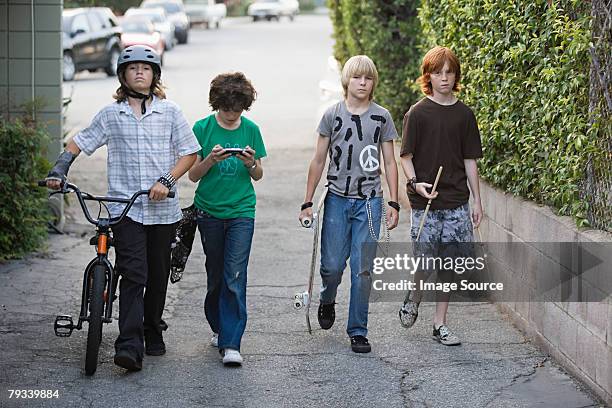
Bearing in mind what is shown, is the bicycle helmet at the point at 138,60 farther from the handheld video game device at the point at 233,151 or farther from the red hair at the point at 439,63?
the red hair at the point at 439,63

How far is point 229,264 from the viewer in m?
6.71

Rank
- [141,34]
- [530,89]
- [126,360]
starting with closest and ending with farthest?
[126,360] < [530,89] < [141,34]

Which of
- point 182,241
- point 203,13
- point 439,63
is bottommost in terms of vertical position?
point 203,13

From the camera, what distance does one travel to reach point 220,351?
683cm

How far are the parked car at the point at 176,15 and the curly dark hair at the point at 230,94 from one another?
39533 millimetres

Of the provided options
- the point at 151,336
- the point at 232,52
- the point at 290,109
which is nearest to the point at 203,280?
the point at 151,336

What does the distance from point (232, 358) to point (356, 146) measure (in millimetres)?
1459

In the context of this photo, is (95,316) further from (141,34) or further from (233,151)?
(141,34)

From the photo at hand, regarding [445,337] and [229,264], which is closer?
[229,264]

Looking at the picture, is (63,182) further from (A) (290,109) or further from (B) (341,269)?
(A) (290,109)

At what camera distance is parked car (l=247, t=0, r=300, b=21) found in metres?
66.9

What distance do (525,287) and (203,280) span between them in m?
2.81

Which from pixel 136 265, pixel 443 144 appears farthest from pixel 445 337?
pixel 136 265

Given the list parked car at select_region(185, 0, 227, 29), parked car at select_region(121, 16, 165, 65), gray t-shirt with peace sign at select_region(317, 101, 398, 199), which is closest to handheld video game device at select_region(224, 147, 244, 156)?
gray t-shirt with peace sign at select_region(317, 101, 398, 199)
